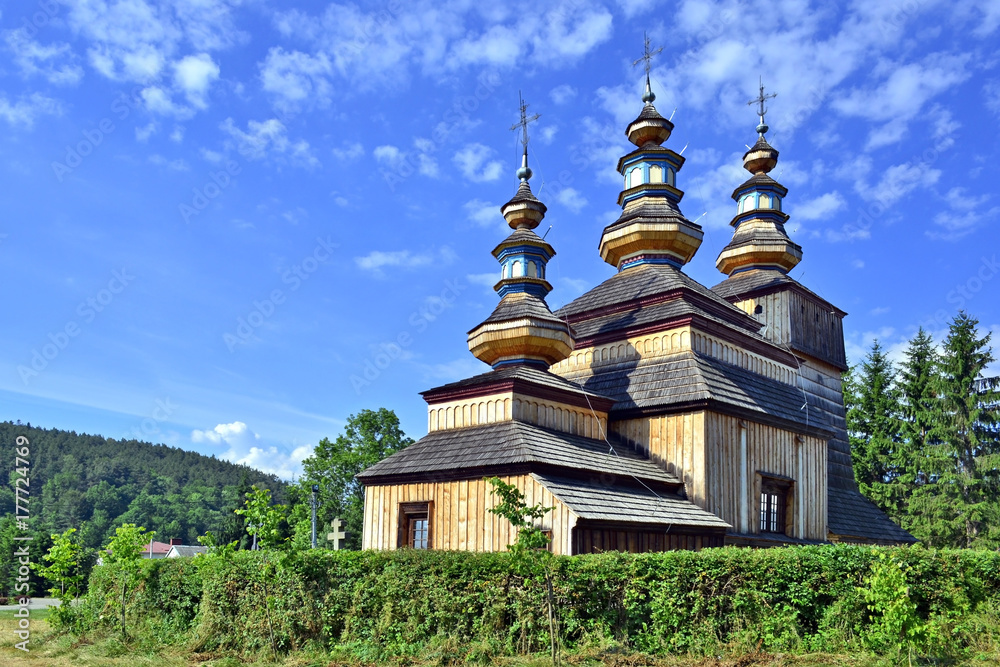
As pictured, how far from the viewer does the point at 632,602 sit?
34.1ft

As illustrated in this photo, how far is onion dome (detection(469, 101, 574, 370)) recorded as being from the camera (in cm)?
1939

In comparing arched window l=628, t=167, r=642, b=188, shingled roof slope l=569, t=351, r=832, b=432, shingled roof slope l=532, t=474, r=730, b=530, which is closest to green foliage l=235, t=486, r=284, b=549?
shingled roof slope l=532, t=474, r=730, b=530

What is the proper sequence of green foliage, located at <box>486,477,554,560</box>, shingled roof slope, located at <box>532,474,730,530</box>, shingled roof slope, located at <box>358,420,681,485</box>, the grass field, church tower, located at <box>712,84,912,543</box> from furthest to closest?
1. church tower, located at <box>712,84,912,543</box>
2. shingled roof slope, located at <box>358,420,681,485</box>
3. shingled roof slope, located at <box>532,474,730,530</box>
4. green foliage, located at <box>486,477,554,560</box>
5. the grass field

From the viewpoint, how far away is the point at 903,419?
129 ft

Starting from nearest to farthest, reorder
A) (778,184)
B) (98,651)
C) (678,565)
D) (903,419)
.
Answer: (678,565) → (98,651) → (778,184) → (903,419)

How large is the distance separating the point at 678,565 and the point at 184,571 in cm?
932

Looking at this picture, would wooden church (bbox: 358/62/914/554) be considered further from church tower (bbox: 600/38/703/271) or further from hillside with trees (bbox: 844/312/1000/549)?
hillside with trees (bbox: 844/312/1000/549)

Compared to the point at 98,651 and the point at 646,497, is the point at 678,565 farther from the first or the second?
the point at 98,651

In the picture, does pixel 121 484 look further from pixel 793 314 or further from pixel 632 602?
pixel 632 602

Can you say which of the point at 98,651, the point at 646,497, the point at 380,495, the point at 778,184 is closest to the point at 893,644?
the point at 646,497

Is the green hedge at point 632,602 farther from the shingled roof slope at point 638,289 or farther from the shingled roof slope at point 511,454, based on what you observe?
the shingled roof slope at point 638,289

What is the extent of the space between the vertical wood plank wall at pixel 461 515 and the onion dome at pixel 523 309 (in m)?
4.51

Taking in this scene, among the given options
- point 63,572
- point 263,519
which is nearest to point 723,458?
point 263,519

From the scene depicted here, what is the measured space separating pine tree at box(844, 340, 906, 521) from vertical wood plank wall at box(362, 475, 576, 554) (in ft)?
93.9
